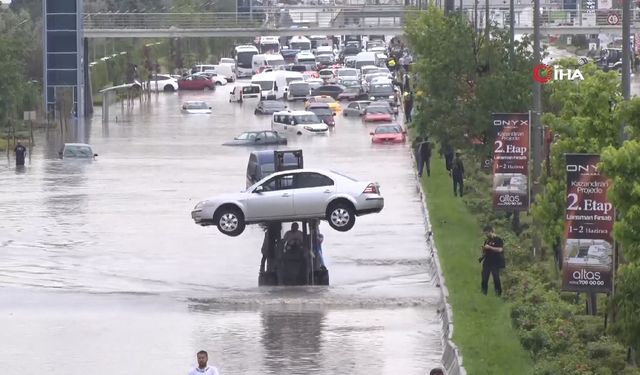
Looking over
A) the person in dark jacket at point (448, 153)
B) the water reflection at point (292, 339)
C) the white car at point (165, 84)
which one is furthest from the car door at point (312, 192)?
the white car at point (165, 84)

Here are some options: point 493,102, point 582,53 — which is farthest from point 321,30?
point 493,102

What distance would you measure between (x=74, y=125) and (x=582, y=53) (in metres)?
49.5

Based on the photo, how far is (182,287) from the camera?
32.5m

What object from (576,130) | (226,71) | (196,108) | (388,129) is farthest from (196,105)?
(576,130)

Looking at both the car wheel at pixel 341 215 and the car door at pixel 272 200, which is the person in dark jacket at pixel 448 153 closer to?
the car wheel at pixel 341 215

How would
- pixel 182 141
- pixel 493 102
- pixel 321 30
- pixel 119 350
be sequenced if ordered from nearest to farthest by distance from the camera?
pixel 119 350 → pixel 493 102 → pixel 182 141 → pixel 321 30

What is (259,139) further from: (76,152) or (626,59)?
(626,59)

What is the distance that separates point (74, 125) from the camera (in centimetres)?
8638

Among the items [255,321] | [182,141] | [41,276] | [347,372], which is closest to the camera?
[347,372]

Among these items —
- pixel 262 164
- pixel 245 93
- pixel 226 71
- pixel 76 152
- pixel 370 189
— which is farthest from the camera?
pixel 226 71

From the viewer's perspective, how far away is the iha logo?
34.4 metres

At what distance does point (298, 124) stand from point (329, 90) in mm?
23452

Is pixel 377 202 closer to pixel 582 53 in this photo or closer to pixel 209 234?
pixel 209 234

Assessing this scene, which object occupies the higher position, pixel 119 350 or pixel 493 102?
pixel 493 102
